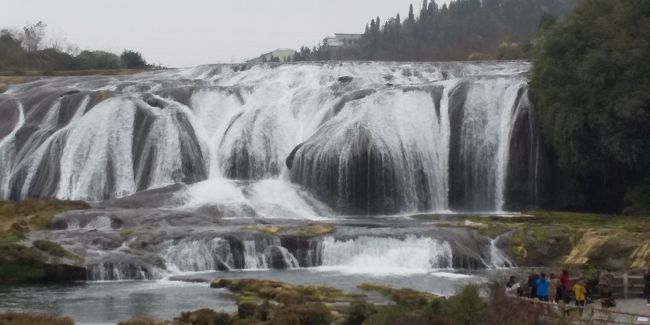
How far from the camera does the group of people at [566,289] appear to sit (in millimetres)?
29452

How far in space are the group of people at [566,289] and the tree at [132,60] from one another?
94.6 metres

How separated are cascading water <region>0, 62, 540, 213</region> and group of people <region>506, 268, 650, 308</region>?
27.8m

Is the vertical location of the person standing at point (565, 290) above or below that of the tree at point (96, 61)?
below

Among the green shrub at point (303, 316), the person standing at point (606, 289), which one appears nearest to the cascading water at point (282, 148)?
the green shrub at point (303, 316)

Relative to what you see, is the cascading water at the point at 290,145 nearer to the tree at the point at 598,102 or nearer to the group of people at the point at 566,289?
the tree at the point at 598,102

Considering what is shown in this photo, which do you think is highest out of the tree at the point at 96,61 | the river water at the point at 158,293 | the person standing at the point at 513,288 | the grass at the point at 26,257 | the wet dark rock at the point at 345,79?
the tree at the point at 96,61

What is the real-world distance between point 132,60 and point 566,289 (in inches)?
3875

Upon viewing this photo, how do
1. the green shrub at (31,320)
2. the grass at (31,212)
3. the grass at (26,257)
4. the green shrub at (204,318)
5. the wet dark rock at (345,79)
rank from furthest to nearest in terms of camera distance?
the wet dark rock at (345,79), the grass at (31,212), the grass at (26,257), the green shrub at (204,318), the green shrub at (31,320)

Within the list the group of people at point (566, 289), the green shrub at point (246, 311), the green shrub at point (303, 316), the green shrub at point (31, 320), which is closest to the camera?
the green shrub at point (31, 320)

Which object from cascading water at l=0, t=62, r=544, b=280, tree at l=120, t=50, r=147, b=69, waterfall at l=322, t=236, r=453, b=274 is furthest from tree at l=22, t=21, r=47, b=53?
waterfall at l=322, t=236, r=453, b=274

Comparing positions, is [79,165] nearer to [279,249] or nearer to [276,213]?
[276,213]

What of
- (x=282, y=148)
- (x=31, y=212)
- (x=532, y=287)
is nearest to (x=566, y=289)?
(x=532, y=287)

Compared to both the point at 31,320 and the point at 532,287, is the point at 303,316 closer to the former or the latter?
the point at 532,287

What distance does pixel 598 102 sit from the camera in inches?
2277
